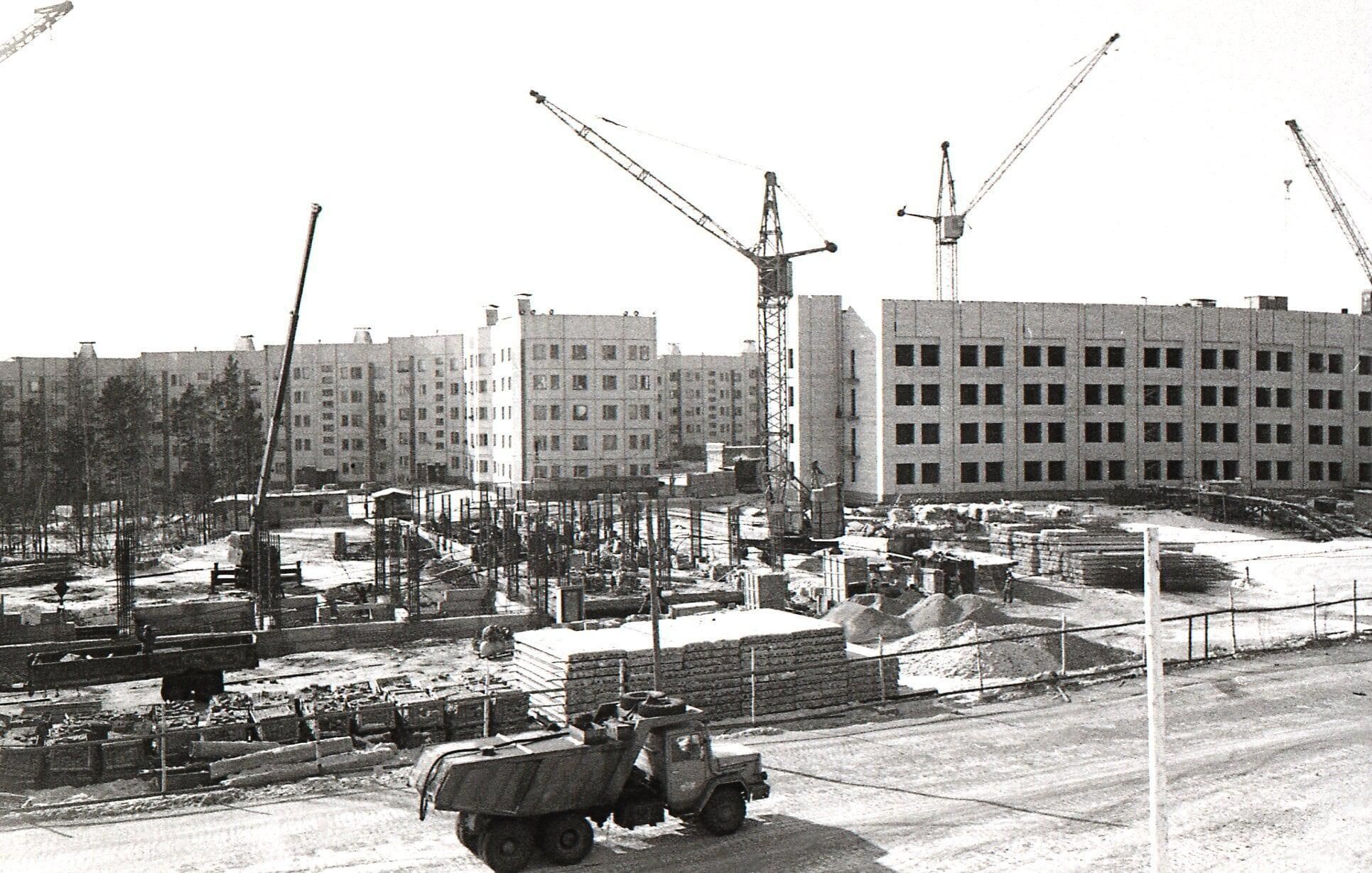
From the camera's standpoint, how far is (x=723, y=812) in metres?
12.8

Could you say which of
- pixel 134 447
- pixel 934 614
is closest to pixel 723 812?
pixel 934 614

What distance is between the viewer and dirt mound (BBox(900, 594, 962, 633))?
2575cm

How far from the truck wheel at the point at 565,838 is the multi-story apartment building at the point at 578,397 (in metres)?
58.5

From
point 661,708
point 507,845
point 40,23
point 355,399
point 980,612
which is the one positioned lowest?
point 507,845

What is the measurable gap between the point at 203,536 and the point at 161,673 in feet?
113

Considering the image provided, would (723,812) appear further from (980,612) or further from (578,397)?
(578,397)

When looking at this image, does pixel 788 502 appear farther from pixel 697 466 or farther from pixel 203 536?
pixel 697 466

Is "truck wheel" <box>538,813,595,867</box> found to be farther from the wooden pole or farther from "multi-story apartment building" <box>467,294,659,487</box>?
"multi-story apartment building" <box>467,294,659,487</box>

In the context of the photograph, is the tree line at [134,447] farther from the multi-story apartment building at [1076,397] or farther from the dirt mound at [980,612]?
the dirt mound at [980,612]

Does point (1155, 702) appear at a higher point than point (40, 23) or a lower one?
lower

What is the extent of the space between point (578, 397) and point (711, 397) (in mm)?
58942

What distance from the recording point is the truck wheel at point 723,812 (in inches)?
503

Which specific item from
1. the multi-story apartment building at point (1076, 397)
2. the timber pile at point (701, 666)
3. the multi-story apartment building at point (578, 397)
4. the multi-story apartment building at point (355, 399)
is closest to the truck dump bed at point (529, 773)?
the timber pile at point (701, 666)

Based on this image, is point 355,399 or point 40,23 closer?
point 40,23
